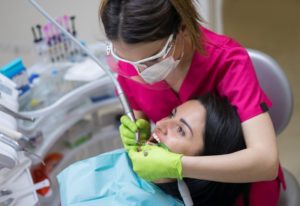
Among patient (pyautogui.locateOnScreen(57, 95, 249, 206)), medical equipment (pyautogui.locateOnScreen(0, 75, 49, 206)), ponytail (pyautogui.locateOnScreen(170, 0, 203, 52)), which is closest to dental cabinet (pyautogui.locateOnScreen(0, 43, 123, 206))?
medical equipment (pyautogui.locateOnScreen(0, 75, 49, 206))

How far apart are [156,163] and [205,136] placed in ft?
0.55

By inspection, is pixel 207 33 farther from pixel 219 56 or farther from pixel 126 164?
pixel 126 164

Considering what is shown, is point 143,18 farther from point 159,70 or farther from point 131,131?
point 131,131

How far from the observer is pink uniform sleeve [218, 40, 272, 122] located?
39.1 inches

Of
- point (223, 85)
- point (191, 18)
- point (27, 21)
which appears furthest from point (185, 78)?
point (27, 21)

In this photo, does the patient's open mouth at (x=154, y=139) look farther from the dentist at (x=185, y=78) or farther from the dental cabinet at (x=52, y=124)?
the dental cabinet at (x=52, y=124)

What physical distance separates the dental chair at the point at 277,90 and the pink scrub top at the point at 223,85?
98 mm

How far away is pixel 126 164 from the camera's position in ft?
Result: 3.78

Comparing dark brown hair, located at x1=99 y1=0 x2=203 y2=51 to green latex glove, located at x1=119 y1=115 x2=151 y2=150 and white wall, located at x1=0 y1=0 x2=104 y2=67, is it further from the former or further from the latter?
white wall, located at x1=0 y1=0 x2=104 y2=67

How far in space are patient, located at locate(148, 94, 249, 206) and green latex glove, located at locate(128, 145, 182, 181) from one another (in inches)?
2.7

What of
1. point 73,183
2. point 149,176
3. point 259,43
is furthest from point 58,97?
point 259,43

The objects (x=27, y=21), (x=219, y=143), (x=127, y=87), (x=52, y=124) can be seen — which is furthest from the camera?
(x=27, y=21)

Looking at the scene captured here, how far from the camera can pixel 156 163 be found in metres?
0.93

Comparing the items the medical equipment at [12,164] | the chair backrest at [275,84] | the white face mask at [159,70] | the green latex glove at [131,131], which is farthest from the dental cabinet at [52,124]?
the chair backrest at [275,84]
